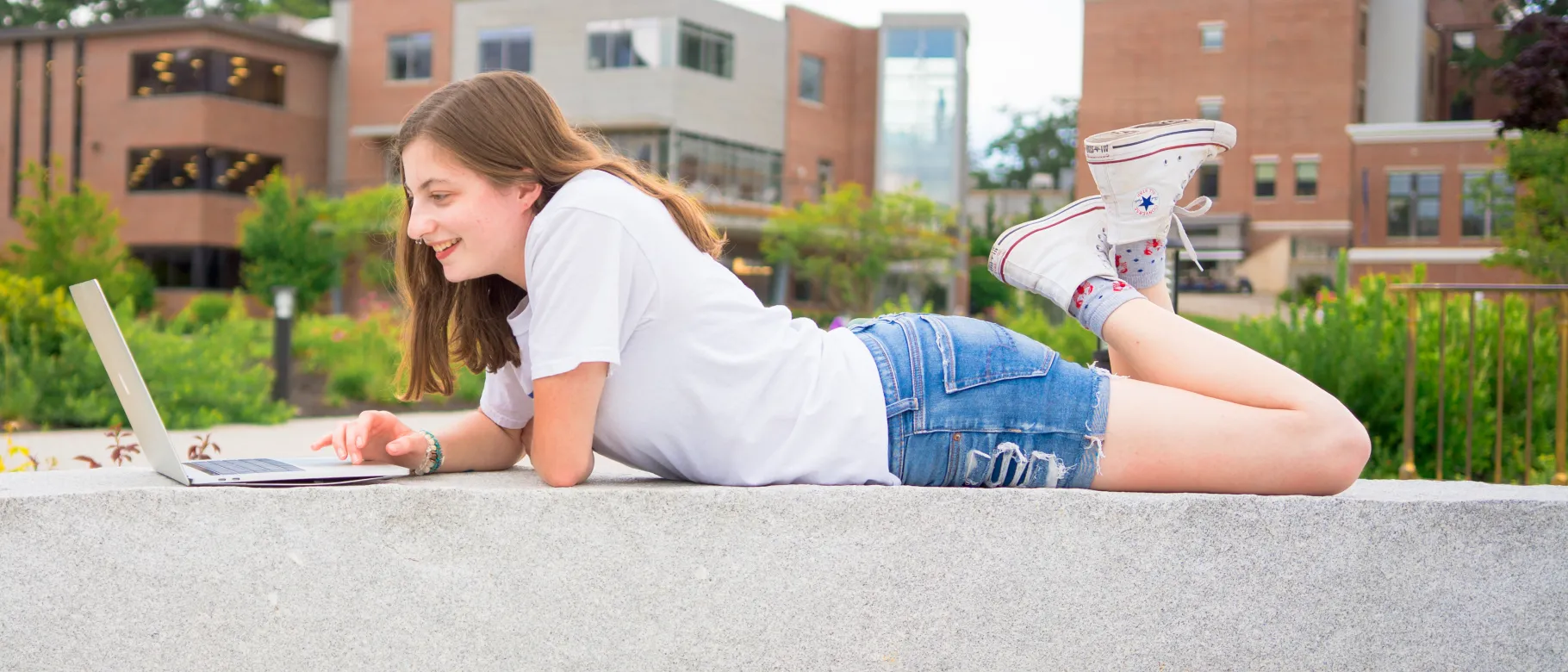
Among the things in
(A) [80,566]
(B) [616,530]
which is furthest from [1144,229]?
(A) [80,566]

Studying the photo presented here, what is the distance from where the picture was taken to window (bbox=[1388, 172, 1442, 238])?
33281 millimetres

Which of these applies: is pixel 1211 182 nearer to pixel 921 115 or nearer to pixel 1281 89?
pixel 1281 89

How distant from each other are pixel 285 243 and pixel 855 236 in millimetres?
13793

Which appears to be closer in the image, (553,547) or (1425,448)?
(553,547)

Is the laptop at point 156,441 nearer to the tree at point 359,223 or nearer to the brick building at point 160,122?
the tree at point 359,223

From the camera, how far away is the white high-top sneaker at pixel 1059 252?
246cm

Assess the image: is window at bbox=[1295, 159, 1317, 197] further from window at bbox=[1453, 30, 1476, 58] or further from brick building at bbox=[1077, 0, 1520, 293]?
window at bbox=[1453, 30, 1476, 58]

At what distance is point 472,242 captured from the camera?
2260mm

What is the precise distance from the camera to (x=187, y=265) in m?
34.5

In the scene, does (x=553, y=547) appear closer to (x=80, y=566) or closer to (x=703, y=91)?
(x=80, y=566)

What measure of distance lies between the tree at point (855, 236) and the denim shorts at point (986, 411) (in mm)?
29521


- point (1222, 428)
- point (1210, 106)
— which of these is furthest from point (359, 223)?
point (1222, 428)

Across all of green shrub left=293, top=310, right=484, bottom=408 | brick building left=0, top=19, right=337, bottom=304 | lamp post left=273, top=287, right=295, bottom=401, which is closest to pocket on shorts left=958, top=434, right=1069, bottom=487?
green shrub left=293, top=310, right=484, bottom=408

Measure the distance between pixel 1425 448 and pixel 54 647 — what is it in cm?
588
